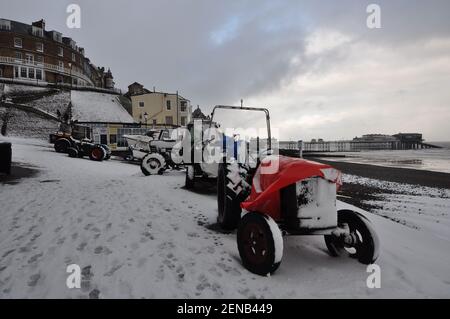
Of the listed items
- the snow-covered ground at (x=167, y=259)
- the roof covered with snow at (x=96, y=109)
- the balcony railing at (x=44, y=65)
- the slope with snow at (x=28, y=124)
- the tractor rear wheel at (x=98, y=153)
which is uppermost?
the balcony railing at (x=44, y=65)

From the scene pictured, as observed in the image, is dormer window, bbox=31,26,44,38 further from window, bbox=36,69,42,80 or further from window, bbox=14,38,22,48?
window, bbox=36,69,42,80

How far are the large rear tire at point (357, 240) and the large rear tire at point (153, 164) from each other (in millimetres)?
8795

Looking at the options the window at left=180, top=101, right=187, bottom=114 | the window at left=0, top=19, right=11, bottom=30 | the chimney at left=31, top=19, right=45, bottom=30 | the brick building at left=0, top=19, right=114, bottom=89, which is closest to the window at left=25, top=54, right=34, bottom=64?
the brick building at left=0, top=19, right=114, bottom=89

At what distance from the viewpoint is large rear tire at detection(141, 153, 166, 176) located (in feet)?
37.6

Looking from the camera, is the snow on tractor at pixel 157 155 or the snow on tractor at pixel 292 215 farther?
the snow on tractor at pixel 157 155

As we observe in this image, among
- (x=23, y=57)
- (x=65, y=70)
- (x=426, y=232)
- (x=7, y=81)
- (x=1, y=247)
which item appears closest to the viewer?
(x=1, y=247)

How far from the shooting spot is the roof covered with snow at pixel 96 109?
36025 mm

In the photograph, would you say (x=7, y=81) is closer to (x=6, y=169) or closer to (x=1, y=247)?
(x=6, y=169)

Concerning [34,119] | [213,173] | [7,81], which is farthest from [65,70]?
[213,173]

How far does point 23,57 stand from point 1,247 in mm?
67537

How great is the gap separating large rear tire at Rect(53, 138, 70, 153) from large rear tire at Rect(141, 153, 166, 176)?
424 inches

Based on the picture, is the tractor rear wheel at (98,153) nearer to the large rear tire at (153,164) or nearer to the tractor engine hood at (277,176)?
the large rear tire at (153,164)

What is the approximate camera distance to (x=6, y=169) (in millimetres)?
9273

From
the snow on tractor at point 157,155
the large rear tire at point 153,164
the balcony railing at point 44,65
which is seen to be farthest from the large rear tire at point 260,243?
the balcony railing at point 44,65
